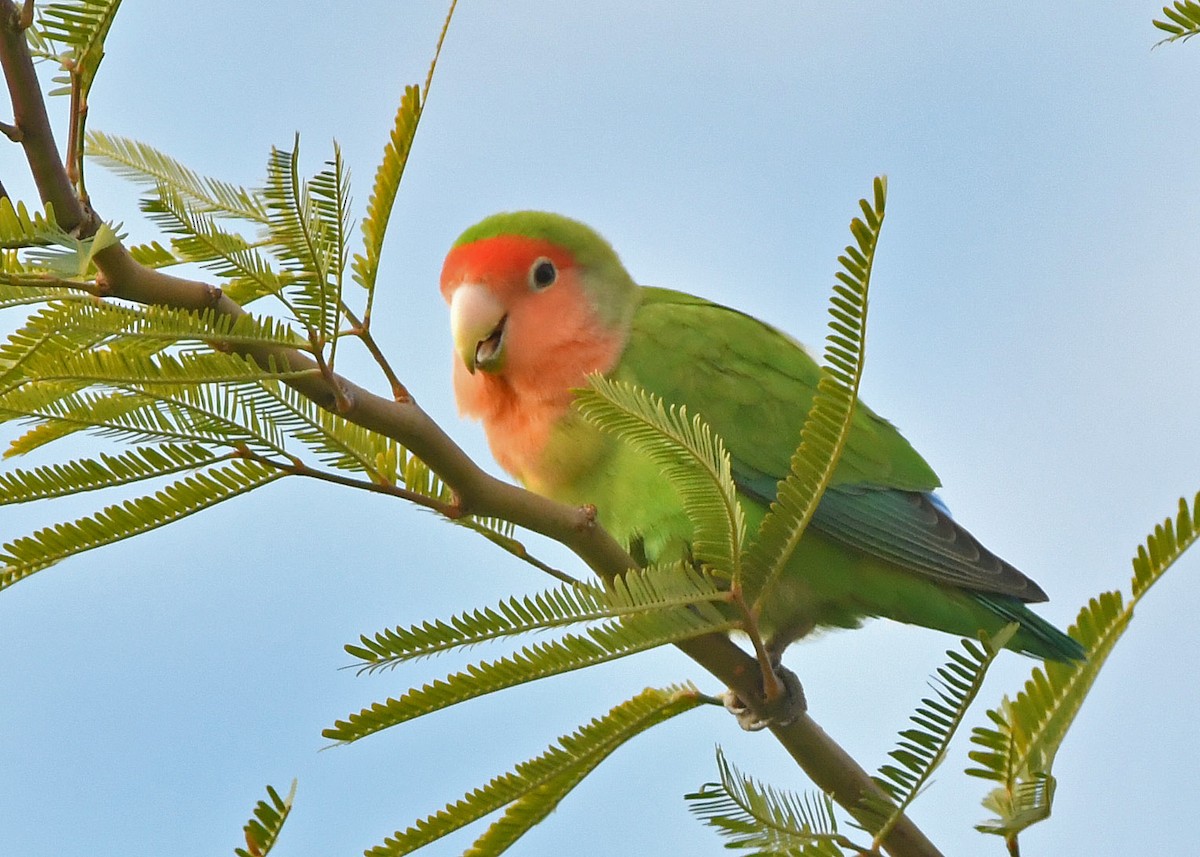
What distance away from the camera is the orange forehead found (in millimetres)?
4027

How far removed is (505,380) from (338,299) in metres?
1.96

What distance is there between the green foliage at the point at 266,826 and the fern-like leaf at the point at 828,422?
0.97 meters

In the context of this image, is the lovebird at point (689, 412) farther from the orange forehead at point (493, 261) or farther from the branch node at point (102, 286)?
the branch node at point (102, 286)

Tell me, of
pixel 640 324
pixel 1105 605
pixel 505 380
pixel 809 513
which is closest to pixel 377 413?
pixel 809 513

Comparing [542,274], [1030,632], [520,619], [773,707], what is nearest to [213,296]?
[520,619]

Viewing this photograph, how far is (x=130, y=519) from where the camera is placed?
231cm

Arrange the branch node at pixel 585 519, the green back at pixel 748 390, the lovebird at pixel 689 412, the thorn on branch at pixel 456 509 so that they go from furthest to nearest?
the green back at pixel 748 390 → the lovebird at pixel 689 412 → the branch node at pixel 585 519 → the thorn on branch at pixel 456 509

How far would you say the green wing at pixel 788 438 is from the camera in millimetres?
3773

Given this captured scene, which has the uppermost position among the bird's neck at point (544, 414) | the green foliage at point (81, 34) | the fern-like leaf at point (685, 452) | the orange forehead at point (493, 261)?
the orange forehead at point (493, 261)

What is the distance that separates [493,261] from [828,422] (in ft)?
6.86

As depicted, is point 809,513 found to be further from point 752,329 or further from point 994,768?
point 752,329

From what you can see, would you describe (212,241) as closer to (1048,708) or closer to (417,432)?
(417,432)

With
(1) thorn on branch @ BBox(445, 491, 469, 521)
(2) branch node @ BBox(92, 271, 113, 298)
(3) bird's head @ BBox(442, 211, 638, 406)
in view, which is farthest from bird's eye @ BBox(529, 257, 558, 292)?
(2) branch node @ BBox(92, 271, 113, 298)

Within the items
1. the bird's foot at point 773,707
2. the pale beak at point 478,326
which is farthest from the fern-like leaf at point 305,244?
the pale beak at point 478,326
